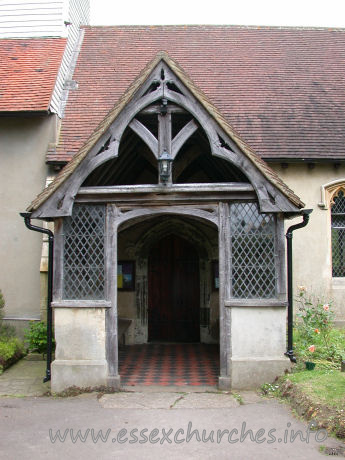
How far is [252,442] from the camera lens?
570 centimetres

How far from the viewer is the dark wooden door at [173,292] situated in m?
12.5

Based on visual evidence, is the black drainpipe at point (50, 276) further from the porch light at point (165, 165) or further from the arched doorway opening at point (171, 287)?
the arched doorway opening at point (171, 287)

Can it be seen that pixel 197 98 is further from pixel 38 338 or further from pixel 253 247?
pixel 38 338

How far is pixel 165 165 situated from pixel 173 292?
535 centimetres

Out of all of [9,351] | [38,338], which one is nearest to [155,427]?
[9,351]

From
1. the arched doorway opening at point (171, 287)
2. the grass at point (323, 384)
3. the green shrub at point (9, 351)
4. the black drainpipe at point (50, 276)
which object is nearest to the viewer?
the grass at point (323, 384)

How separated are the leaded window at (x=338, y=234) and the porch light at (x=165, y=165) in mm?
5991

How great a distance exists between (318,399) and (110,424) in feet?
8.49

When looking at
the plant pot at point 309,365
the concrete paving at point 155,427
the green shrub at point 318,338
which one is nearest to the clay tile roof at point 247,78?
the green shrub at point 318,338

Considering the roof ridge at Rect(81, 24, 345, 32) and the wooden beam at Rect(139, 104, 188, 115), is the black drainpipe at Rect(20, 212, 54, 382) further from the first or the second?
the roof ridge at Rect(81, 24, 345, 32)

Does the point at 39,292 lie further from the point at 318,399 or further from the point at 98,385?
the point at 318,399

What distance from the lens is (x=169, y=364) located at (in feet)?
32.4

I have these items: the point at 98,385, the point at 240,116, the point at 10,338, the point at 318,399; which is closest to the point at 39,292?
the point at 10,338

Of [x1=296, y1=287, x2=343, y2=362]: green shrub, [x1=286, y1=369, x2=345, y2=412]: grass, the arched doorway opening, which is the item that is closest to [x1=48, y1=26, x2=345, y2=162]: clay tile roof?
the arched doorway opening
